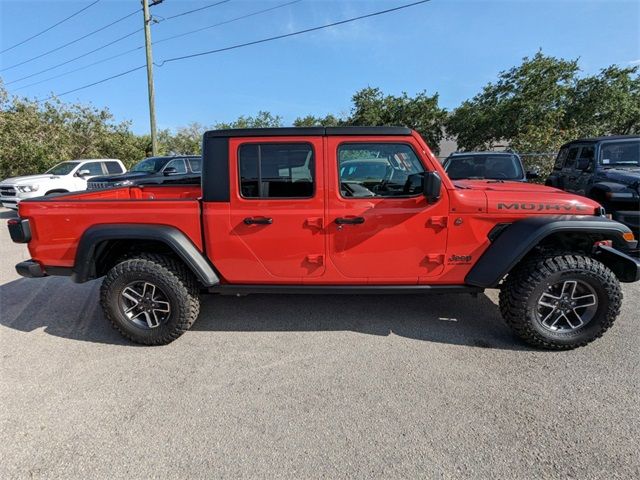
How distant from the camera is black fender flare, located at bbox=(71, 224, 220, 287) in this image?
3031mm

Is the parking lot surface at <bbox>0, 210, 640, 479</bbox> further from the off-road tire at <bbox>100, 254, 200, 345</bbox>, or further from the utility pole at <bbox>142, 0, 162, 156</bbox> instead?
the utility pole at <bbox>142, 0, 162, 156</bbox>

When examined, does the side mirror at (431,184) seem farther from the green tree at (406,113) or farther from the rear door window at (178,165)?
the green tree at (406,113)

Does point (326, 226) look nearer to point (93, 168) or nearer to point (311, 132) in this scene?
point (311, 132)

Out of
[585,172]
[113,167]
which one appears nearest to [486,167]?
[585,172]

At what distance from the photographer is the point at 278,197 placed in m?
3.05

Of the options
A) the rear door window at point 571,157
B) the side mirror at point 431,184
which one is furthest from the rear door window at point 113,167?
the rear door window at point 571,157

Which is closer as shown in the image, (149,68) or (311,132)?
(311,132)

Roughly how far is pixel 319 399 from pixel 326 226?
1321 mm

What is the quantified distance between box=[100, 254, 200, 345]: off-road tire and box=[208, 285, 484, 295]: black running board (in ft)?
0.82

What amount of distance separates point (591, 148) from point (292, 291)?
651 cm

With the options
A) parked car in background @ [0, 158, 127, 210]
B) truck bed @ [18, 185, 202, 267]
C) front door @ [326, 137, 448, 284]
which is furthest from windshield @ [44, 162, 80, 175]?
front door @ [326, 137, 448, 284]

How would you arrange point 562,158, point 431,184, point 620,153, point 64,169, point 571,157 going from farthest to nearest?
point 64,169
point 562,158
point 571,157
point 620,153
point 431,184

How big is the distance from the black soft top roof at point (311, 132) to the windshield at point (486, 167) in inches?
177

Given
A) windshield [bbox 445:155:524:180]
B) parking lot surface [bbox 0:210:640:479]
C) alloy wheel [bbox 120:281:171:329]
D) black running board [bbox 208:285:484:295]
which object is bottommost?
parking lot surface [bbox 0:210:640:479]
